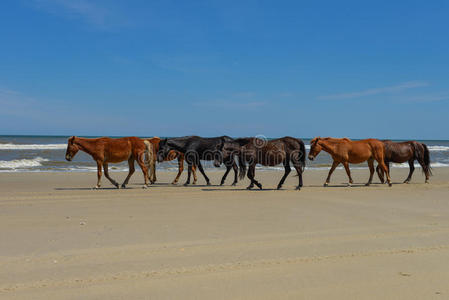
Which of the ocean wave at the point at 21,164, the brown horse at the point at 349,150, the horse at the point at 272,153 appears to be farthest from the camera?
the ocean wave at the point at 21,164

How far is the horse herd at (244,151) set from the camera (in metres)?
12.0

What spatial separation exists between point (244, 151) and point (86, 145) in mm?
5198

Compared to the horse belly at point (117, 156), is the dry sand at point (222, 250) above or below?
below

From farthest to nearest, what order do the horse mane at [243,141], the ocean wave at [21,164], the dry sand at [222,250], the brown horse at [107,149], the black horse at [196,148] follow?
the ocean wave at [21,164] → the black horse at [196,148] → the horse mane at [243,141] → the brown horse at [107,149] → the dry sand at [222,250]

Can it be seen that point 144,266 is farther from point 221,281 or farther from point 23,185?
point 23,185

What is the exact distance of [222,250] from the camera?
4.71 metres

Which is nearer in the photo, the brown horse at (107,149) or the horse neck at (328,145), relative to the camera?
the brown horse at (107,149)

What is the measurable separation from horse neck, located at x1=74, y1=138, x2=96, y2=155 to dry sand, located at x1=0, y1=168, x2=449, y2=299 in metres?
3.52

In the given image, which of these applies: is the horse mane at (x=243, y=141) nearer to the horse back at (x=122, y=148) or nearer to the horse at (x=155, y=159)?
the horse at (x=155, y=159)

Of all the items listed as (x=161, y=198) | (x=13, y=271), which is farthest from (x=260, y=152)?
(x=13, y=271)

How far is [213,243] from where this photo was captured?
506 centimetres

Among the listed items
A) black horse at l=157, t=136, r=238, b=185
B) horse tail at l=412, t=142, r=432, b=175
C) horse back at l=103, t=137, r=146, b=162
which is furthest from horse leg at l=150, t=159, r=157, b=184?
horse tail at l=412, t=142, r=432, b=175

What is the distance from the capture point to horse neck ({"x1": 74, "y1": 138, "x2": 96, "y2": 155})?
1220 centimetres

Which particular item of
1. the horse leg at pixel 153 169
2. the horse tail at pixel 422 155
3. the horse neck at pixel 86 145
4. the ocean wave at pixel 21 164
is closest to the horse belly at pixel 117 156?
the horse neck at pixel 86 145
